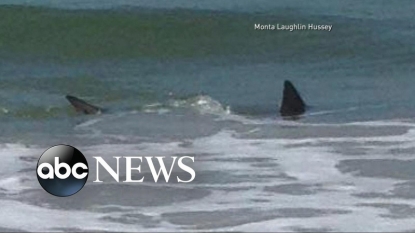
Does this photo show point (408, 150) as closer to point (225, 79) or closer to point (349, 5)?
point (225, 79)

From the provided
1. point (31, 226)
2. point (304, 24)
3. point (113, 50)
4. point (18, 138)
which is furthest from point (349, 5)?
point (31, 226)

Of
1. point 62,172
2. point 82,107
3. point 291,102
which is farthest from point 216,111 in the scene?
point 62,172

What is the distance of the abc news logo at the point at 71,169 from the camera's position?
23.4 ft

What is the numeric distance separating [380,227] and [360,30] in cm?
739

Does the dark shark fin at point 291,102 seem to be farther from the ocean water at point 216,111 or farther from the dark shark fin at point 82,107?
the dark shark fin at point 82,107

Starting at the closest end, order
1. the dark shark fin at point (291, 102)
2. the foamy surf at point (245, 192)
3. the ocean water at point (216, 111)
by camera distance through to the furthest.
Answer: the foamy surf at point (245, 192), the ocean water at point (216, 111), the dark shark fin at point (291, 102)

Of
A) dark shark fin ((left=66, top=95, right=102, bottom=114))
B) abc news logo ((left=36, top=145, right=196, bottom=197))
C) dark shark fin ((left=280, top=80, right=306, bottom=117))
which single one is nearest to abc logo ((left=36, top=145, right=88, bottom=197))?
abc news logo ((left=36, top=145, right=196, bottom=197))

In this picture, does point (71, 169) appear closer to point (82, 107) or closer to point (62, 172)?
point (62, 172)

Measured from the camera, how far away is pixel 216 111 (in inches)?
387

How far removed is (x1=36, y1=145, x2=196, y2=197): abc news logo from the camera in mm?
7137

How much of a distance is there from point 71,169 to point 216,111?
9.02ft

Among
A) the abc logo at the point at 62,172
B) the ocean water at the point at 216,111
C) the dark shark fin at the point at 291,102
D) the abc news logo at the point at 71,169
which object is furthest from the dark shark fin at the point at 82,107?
the abc logo at the point at 62,172

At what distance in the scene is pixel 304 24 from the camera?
14086 mm

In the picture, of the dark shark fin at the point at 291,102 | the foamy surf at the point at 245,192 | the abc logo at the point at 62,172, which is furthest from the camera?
the dark shark fin at the point at 291,102
